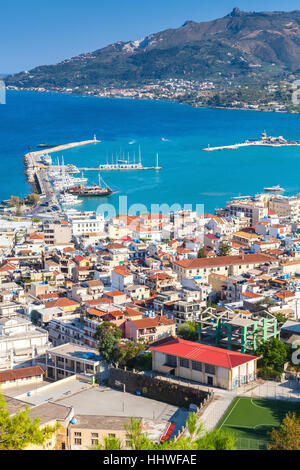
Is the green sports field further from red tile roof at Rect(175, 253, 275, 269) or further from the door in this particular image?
red tile roof at Rect(175, 253, 275, 269)

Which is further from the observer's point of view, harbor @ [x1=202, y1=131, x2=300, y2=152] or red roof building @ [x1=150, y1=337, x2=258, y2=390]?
harbor @ [x1=202, y1=131, x2=300, y2=152]

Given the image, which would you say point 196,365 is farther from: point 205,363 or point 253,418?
point 253,418

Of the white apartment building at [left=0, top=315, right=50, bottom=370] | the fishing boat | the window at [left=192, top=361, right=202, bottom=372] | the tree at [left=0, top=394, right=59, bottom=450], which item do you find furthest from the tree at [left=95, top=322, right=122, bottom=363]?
the fishing boat

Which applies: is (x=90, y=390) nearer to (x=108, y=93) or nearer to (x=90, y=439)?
(x=90, y=439)

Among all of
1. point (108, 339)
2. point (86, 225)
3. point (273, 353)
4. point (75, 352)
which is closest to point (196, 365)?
point (273, 353)

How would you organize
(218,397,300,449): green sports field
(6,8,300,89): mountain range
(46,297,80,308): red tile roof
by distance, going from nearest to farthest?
(218,397,300,449): green sports field < (46,297,80,308): red tile roof < (6,8,300,89): mountain range

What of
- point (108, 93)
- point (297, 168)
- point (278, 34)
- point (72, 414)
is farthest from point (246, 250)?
point (278, 34)

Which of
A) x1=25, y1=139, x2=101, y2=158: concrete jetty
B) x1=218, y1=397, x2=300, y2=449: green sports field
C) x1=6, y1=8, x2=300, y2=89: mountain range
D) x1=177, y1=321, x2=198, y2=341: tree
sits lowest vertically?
x1=218, y1=397, x2=300, y2=449: green sports field
